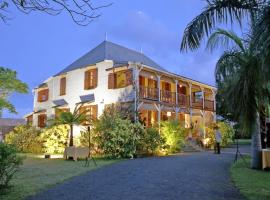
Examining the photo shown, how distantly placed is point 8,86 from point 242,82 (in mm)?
17853

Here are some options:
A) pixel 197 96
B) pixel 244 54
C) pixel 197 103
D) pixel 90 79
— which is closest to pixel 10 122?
pixel 90 79

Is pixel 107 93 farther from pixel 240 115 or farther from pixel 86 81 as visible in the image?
pixel 240 115

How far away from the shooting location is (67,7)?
165 inches

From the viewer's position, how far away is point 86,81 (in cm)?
2631

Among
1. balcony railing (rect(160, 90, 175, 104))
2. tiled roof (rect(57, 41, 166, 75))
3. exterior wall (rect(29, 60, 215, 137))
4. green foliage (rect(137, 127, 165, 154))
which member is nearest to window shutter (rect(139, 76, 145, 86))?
exterior wall (rect(29, 60, 215, 137))

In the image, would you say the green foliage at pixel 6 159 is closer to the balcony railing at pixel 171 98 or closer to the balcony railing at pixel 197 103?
the balcony railing at pixel 171 98

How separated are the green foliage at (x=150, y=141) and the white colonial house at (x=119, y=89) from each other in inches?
107

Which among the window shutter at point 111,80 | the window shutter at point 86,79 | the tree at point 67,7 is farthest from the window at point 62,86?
the tree at point 67,7

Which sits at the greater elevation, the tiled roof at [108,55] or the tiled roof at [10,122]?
the tiled roof at [108,55]

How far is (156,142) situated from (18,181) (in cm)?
1105

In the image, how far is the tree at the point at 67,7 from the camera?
4.15 meters

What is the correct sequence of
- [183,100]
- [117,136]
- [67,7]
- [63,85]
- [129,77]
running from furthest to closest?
1. [63,85]
2. [183,100]
3. [129,77]
4. [117,136]
5. [67,7]

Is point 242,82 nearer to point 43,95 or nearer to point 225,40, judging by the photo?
point 225,40

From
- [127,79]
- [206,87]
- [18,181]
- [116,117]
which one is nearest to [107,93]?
[127,79]
